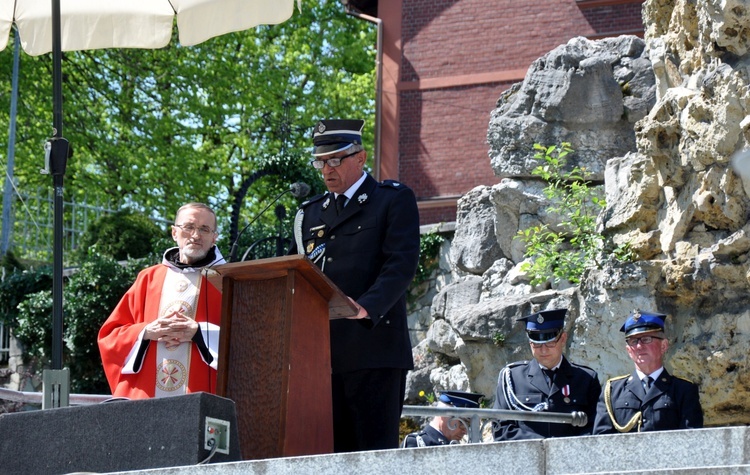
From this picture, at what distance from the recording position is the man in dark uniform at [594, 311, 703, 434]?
7406 mm

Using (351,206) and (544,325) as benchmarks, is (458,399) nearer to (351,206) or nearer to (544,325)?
(544,325)

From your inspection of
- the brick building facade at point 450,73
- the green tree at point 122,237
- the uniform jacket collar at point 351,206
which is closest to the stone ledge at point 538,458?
the uniform jacket collar at point 351,206

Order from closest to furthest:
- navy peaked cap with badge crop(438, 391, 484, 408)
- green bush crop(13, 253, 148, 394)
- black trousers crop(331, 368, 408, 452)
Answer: black trousers crop(331, 368, 408, 452) < navy peaked cap with badge crop(438, 391, 484, 408) < green bush crop(13, 253, 148, 394)

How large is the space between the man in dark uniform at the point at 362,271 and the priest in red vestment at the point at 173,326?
60cm

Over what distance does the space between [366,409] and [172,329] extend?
1.11 meters

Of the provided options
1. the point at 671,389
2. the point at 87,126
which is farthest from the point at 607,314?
the point at 87,126

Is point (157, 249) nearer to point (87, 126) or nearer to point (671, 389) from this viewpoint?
point (87, 126)

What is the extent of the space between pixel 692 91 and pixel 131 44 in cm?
438

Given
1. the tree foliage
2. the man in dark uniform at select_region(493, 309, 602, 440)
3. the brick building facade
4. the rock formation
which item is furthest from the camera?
the tree foliage

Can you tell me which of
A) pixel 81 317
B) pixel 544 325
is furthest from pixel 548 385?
pixel 81 317

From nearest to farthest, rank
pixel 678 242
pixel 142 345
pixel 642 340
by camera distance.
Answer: pixel 142 345
pixel 642 340
pixel 678 242

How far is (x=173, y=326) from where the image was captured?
6.52 meters

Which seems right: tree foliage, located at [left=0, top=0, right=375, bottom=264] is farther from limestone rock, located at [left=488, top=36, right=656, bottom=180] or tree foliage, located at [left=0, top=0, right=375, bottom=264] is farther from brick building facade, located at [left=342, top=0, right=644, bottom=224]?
limestone rock, located at [left=488, top=36, right=656, bottom=180]

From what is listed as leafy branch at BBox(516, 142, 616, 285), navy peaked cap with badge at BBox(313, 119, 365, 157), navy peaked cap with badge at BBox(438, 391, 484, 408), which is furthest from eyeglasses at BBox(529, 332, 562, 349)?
leafy branch at BBox(516, 142, 616, 285)
